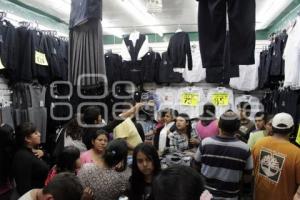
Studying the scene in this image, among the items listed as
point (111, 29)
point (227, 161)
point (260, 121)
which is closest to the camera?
point (227, 161)

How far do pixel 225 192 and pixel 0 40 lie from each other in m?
4.03

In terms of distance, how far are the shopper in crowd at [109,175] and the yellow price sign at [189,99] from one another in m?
4.55

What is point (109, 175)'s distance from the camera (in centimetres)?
268

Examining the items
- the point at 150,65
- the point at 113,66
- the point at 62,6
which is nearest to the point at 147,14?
the point at 150,65

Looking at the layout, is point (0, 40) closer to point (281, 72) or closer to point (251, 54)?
point (251, 54)

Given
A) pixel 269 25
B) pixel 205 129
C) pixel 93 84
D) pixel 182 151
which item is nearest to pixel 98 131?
pixel 93 84

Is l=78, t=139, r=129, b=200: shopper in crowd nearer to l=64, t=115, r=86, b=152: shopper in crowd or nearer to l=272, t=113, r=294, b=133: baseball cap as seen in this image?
l=64, t=115, r=86, b=152: shopper in crowd

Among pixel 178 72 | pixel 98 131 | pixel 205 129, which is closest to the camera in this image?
pixel 98 131

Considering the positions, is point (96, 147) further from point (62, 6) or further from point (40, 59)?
point (62, 6)

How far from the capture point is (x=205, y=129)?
488cm

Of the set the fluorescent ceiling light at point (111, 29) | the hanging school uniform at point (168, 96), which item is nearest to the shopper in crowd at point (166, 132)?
the hanging school uniform at point (168, 96)

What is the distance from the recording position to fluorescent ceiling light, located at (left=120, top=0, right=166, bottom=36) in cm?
670

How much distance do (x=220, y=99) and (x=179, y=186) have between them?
589cm

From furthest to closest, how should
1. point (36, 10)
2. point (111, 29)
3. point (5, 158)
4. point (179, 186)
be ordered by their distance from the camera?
point (111, 29) → point (36, 10) → point (5, 158) → point (179, 186)
